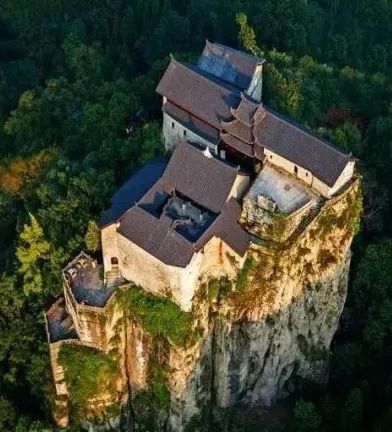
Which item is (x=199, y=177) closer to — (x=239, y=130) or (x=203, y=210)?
(x=203, y=210)

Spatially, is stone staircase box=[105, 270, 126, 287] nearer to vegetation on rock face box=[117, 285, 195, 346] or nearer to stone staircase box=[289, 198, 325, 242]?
Answer: vegetation on rock face box=[117, 285, 195, 346]

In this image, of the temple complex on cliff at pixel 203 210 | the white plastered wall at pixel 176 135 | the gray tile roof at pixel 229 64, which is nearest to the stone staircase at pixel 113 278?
the temple complex on cliff at pixel 203 210

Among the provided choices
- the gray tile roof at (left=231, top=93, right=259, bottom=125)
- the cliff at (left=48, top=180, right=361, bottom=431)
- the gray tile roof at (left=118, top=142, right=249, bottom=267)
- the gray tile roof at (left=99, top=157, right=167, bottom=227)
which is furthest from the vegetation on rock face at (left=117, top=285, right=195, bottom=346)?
the gray tile roof at (left=231, top=93, right=259, bottom=125)

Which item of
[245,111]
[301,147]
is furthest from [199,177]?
[301,147]

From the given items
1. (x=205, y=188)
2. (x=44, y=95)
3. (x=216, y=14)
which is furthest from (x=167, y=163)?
(x=216, y=14)

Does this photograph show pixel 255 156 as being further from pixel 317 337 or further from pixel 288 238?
pixel 317 337

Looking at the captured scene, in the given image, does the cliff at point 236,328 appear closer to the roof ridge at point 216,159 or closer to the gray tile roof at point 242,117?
the gray tile roof at point 242,117
